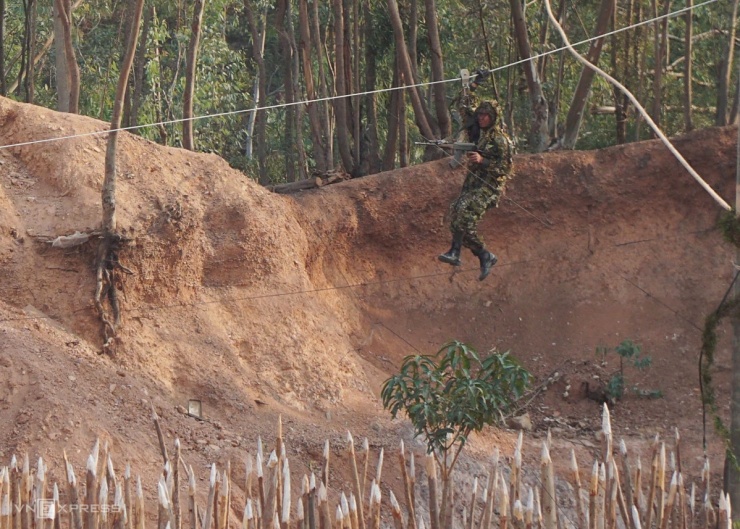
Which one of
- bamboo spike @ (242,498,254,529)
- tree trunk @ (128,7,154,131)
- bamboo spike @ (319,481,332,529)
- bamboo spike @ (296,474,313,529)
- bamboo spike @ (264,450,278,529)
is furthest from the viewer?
tree trunk @ (128,7,154,131)

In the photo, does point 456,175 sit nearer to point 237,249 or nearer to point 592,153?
point 592,153

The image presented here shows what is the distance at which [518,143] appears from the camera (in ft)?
50.0

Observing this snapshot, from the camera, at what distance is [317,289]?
11.8 metres

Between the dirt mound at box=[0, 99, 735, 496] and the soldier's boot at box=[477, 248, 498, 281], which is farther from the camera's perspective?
the soldier's boot at box=[477, 248, 498, 281]

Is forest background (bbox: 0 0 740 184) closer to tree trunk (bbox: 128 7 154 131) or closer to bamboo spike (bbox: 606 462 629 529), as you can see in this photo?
tree trunk (bbox: 128 7 154 131)

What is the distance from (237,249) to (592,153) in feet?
15.1

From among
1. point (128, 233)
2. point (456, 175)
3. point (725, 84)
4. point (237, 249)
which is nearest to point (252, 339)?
point (237, 249)

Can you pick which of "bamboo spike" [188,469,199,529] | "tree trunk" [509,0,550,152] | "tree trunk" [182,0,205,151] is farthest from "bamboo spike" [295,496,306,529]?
"tree trunk" [509,0,550,152]

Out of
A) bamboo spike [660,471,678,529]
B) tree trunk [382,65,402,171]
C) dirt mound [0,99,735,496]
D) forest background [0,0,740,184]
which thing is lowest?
bamboo spike [660,471,678,529]

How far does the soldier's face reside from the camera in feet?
29.5

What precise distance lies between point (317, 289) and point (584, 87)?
3.88 metres

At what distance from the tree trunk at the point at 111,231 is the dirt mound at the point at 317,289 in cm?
13

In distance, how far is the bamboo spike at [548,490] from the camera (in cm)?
616

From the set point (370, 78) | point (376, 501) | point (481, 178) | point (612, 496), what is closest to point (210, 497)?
point (376, 501)
